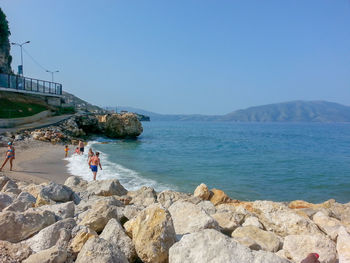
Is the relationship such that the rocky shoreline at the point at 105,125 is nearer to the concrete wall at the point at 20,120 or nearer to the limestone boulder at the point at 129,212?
the concrete wall at the point at 20,120

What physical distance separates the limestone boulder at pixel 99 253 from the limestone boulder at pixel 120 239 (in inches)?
16.2

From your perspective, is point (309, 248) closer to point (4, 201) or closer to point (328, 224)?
point (328, 224)

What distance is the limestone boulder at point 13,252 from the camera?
3.28 meters

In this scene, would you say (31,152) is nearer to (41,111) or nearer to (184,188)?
(184,188)

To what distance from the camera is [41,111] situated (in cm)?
4044

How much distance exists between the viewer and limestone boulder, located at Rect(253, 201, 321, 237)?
5.65 metres

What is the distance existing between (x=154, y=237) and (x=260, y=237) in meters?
2.06

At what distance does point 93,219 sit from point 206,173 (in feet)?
53.8

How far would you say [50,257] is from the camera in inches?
126

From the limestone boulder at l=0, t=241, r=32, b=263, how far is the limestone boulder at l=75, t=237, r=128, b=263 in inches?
27.0

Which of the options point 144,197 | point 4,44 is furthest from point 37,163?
point 4,44

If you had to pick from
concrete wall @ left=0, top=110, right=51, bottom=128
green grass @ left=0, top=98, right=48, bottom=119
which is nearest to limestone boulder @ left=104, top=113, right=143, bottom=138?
concrete wall @ left=0, top=110, right=51, bottom=128

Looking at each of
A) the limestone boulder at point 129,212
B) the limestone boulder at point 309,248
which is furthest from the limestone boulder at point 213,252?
the limestone boulder at point 129,212

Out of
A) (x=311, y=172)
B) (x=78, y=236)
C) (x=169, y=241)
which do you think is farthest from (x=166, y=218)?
(x=311, y=172)
